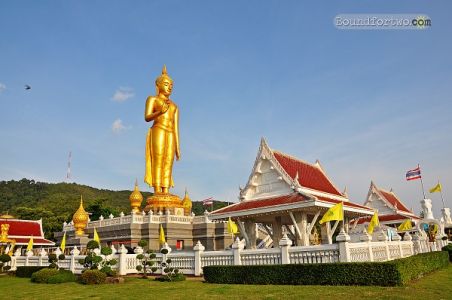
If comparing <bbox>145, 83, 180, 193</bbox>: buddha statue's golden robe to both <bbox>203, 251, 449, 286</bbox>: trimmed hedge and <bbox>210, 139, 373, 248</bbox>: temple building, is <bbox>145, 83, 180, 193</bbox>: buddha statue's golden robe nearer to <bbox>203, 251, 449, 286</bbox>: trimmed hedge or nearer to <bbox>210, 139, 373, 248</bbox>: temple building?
<bbox>210, 139, 373, 248</bbox>: temple building

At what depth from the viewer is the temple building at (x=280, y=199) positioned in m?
22.3

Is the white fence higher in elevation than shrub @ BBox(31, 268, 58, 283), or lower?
higher

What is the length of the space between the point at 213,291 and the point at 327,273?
4218 millimetres

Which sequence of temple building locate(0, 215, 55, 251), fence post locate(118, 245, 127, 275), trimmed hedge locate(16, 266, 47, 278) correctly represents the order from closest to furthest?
fence post locate(118, 245, 127, 275) → trimmed hedge locate(16, 266, 47, 278) → temple building locate(0, 215, 55, 251)

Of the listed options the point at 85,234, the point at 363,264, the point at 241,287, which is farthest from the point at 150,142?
the point at 363,264

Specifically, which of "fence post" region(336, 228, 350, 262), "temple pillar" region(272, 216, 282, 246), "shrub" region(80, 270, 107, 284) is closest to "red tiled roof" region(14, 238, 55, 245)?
"shrub" region(80, 270, 107, 284)

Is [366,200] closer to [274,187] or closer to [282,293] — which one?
[274,187]

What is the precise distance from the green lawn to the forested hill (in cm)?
4573

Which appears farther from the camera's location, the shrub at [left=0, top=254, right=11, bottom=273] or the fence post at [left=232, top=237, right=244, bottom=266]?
the shrub at [left=0, top=254, right=11, bottom=273]

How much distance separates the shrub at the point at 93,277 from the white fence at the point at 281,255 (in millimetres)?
3066

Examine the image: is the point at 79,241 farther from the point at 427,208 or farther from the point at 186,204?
the point at 427,208

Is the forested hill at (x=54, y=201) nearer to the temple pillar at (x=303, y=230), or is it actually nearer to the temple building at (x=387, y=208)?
the temple building at (x=387, y=208)

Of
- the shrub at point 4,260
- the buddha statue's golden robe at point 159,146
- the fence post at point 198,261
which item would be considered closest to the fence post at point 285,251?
the fence post at point 198,261

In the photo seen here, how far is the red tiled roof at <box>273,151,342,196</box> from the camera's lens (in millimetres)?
24913
